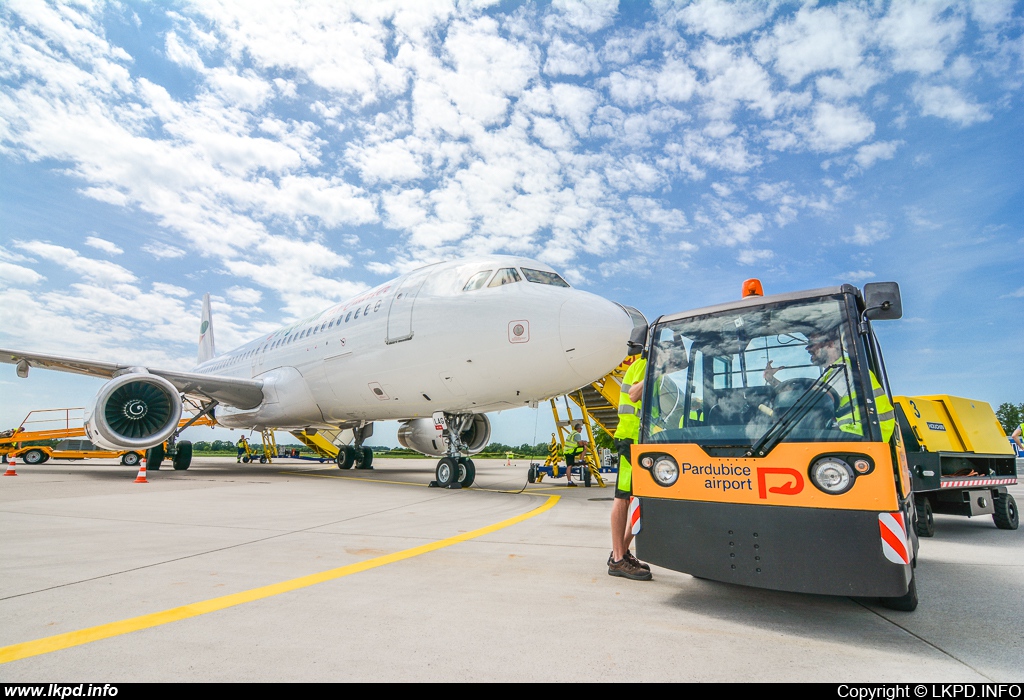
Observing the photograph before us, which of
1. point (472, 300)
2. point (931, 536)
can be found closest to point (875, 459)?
point (931, 536)

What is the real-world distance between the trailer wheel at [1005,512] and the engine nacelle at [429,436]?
32.5 ft

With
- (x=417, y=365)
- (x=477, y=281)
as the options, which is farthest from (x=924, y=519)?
(x=417, y=365)

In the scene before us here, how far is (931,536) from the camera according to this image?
646cm

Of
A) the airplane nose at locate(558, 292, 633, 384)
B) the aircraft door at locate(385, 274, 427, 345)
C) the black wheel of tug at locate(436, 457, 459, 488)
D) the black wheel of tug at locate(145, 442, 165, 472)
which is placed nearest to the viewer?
the airplane nose at locate(558, 292, 633, 384)

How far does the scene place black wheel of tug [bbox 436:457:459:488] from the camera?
11.0m

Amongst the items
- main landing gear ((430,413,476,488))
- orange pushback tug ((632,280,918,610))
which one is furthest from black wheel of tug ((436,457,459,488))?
orange pushback tug ((632,280,918,610))

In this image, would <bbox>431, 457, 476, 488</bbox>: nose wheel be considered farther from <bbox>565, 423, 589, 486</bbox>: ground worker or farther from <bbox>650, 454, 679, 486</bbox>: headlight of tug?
<bbox>650, 454, 679, 486</bbox>: headlight of tug

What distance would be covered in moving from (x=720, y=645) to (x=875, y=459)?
1.23 m

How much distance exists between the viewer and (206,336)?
91.9 ft

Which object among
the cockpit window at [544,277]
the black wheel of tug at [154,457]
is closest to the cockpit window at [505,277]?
the cockpit window at [544,277]

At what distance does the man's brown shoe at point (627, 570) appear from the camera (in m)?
3.94

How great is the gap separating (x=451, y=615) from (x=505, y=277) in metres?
7.17

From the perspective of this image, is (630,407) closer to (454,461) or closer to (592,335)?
(592,335)

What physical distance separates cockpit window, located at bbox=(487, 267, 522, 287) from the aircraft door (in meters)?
1.97
